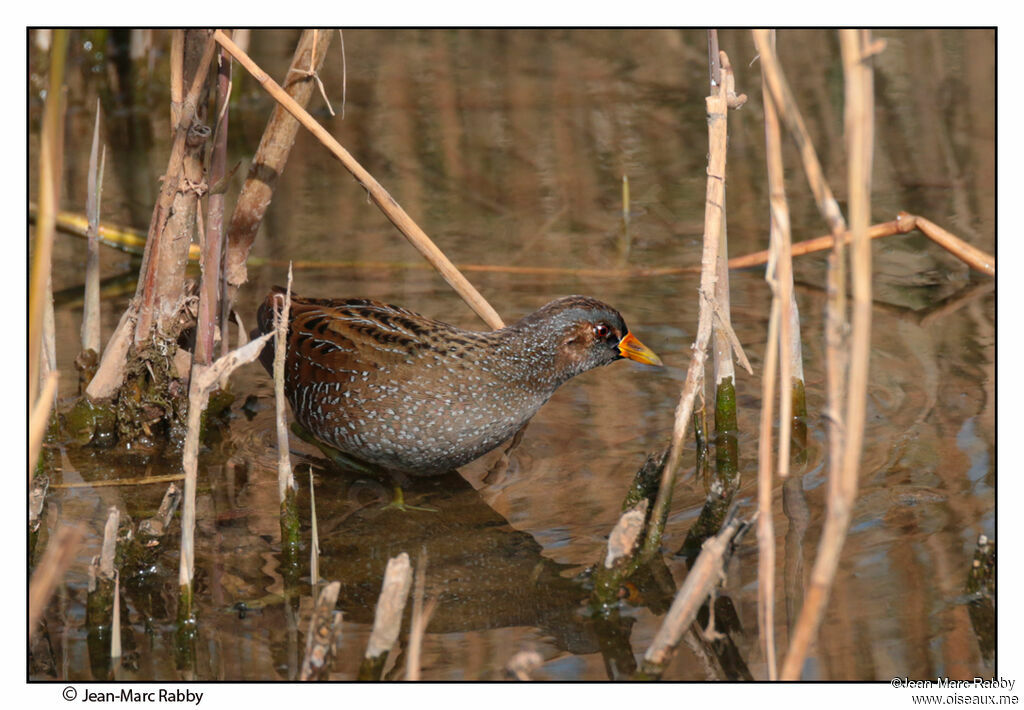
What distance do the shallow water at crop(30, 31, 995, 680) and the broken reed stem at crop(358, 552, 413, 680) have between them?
35 centimetres

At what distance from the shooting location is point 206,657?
4023 mm

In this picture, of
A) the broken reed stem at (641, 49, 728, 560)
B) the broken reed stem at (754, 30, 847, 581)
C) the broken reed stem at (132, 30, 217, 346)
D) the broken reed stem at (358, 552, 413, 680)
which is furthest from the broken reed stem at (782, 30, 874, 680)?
the broken reed stem at (132, 30, 217, 346)

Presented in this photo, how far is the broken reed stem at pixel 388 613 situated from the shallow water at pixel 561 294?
0.35 meters

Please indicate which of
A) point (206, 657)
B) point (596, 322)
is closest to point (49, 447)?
point (206, 657)

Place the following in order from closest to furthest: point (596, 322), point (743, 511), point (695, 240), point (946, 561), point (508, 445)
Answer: point (946, 561) < point (743, 511) < point (596, 322) < point (508, 445) < point (695, 240)

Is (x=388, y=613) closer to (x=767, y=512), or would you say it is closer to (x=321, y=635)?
(x=321, y=635)

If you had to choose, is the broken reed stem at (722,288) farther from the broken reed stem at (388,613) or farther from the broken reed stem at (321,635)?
the broken reed stem at (321,635)

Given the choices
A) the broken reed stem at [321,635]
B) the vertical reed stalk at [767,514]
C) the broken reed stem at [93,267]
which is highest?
the broken reed stem at [93,267]

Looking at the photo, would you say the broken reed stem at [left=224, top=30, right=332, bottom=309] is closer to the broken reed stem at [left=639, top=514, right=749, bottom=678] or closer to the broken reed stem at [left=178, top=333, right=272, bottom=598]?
the broken reed stem at [left=178, top=333, right=272, bottom=598]

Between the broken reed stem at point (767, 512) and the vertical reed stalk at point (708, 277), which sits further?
the vertical reed stalk at point (708, 277)

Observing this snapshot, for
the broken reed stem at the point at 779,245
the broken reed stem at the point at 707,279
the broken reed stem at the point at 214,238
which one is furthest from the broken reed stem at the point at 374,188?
the broken reed stem at the point at 779,245

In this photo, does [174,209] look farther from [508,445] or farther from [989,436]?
[989,436]

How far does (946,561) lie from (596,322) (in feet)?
5.82

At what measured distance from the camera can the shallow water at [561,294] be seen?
421 centimetres
